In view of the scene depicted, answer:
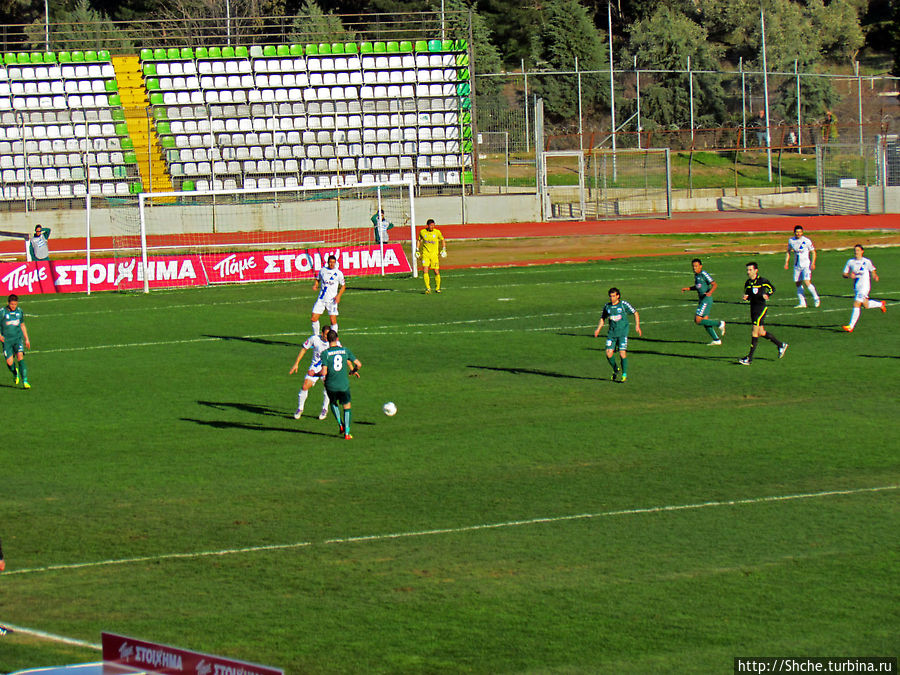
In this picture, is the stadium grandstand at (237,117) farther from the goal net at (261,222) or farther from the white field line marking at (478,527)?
the white field line marking at (478,527)

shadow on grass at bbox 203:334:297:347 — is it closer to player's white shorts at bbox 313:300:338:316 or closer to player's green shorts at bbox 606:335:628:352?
player's white shorts at bbox 313:300:338:316

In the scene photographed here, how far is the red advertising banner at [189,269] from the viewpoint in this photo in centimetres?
3725

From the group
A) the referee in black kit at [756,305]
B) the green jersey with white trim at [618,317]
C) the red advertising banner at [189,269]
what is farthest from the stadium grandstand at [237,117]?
the green jersey with white trim at [618,317]

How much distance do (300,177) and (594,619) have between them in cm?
4575

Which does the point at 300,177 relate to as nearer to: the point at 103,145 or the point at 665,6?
the point at 103,145

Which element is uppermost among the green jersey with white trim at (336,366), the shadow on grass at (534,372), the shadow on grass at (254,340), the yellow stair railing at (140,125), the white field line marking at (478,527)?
the yellow stair railing at (140,125)

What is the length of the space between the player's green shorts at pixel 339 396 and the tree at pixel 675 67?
66535 mm

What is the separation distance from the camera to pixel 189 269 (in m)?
37.9

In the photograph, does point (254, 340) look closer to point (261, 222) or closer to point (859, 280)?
point (859, 280)

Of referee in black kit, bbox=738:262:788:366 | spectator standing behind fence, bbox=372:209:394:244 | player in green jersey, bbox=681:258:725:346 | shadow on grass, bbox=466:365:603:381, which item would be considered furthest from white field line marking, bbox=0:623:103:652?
spectator standing behind fence, bbox=372:209:394:244

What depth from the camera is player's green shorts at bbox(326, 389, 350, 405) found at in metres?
16.6

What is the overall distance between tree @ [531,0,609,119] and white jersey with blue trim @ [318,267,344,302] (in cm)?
5597

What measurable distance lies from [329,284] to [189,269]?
45.5ft

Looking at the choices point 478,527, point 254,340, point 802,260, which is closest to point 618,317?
point 478,527
